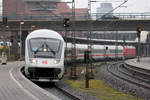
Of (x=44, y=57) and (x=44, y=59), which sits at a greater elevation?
(x=44, y=57)

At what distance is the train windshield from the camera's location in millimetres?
20266

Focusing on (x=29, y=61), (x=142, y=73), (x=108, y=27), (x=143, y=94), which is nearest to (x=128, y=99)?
(x=143, y=94)

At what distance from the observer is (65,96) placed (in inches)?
681

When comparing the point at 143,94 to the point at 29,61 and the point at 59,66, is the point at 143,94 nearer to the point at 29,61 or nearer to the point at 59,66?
the point at 59,66

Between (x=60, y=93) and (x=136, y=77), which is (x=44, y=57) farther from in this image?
(x=136, y=77)

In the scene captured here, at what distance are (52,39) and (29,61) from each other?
226 cm

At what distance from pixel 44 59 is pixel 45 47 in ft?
3.65

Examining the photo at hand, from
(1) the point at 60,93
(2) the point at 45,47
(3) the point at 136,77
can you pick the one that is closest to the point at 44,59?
(2) the point at 45,47

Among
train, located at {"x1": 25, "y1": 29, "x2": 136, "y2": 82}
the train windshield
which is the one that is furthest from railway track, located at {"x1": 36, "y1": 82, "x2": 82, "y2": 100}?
the train windshield

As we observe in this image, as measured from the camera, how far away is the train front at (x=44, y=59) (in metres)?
19.7

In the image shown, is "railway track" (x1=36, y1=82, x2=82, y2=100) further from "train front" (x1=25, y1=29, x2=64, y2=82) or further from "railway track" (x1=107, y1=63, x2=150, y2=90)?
"railway track" (x1=107, y1=63, x2=150, y2=90)

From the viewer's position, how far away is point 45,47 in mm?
20641

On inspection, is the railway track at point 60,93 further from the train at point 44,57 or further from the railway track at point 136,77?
the railway track at point 136,77

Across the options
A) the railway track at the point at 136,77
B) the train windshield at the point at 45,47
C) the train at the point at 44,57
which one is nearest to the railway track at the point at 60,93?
the train at the point at 44,57
